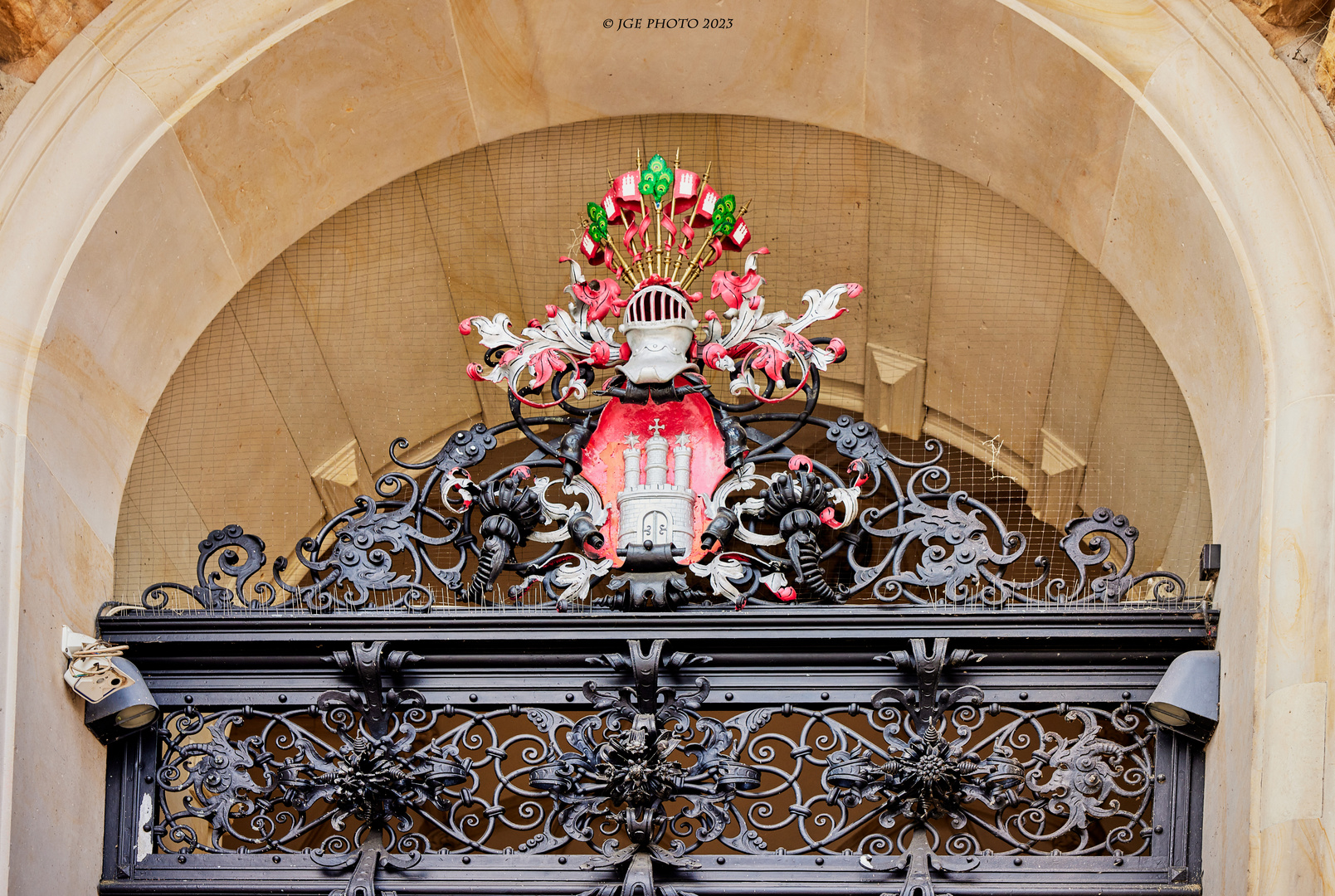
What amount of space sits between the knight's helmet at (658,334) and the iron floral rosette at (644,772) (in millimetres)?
996

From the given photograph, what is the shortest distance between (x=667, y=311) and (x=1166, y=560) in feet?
7.10

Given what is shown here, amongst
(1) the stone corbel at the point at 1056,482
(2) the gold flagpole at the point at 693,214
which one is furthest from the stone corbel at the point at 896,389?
(2) the gold flagpole at the point at 693,214

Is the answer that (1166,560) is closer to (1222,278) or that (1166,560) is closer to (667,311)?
(1222,278)

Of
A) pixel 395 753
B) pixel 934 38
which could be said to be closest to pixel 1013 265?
pixel 934 38

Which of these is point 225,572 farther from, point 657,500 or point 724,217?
point 724,217

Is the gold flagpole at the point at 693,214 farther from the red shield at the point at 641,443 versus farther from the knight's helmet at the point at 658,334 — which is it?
the red shield at the point at 641,443

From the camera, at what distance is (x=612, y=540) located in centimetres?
639

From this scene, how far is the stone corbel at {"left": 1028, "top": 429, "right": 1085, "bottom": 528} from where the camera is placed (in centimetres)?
729

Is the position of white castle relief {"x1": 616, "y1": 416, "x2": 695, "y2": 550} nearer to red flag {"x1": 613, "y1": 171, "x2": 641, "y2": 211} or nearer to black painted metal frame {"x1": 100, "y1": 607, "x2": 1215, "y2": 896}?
black painted metal frame {"x1": 100, "y1": 607, "x2": 1215, "y2": 896}

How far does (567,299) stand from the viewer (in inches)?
309

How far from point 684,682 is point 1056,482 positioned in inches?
81.6

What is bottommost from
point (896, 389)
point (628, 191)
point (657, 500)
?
point (657, 500)

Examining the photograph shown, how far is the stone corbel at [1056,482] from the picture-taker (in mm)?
7285

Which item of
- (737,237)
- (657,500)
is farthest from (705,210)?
(657,500)
